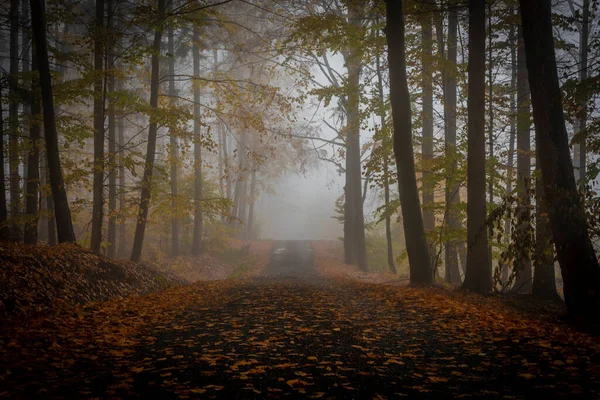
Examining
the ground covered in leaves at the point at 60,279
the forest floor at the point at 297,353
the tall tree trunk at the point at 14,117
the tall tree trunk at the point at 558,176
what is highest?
the tall tree trunk at the point at 14,117

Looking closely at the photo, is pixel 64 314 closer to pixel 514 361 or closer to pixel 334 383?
pixel 334 383

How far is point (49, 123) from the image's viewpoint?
1030cm

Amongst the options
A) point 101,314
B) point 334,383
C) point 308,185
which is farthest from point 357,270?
point 308,185

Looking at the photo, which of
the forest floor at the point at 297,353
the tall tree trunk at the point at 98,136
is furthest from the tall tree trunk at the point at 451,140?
the tall tree trunk at the point at 98,136

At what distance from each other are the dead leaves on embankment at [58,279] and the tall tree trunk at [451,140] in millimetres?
8208

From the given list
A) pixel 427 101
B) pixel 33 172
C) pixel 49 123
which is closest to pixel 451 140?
pixel 427 101

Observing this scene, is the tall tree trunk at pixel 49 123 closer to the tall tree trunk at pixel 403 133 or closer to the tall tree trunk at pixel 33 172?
the tall tree trunk at pixel 33 172

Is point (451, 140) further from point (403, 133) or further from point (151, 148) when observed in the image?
point (151, 148)

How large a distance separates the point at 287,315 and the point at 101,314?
2.77m

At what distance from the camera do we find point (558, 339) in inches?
176

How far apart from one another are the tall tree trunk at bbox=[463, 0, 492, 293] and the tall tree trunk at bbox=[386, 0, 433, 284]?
120cm

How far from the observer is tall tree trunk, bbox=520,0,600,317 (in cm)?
552

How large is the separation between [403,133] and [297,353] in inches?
259

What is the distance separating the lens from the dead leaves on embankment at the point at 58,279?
19.0 feet
